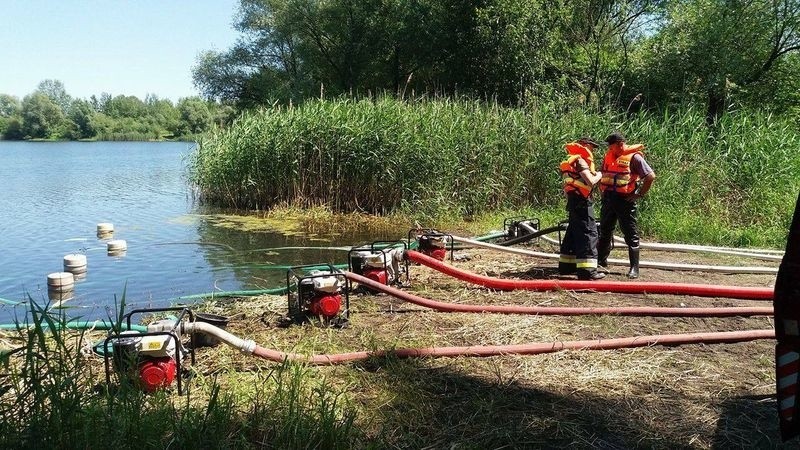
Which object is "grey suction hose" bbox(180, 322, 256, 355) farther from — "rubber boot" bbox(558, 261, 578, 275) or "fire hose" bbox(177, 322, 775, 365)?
"rubber boot" bbox(558, 261, 578, 275)

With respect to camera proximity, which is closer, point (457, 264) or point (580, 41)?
point (457, 264)

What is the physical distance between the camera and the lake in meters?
7.19

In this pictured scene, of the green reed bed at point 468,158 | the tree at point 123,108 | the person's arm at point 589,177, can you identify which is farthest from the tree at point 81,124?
the person's arm at point 589,177

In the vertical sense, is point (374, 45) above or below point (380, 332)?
above

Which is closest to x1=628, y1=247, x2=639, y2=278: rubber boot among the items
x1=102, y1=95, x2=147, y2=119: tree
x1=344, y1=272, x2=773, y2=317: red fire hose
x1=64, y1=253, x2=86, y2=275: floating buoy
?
x1=344, y1=272, x2=773, y2=317: red fire hose

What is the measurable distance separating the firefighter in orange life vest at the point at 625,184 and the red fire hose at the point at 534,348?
2145mm

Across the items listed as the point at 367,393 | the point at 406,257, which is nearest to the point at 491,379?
the point at 367,393

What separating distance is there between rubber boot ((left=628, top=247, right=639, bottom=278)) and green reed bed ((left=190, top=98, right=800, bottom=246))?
4.66m

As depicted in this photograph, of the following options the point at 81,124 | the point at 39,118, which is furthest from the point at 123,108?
the point at 39,118

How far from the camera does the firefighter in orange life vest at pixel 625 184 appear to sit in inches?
245

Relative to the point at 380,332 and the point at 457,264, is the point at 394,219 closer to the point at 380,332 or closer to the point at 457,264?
the point at 457,264

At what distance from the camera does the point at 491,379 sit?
12.0 feet

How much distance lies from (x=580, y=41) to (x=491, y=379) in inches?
819

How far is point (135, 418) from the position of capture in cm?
265
